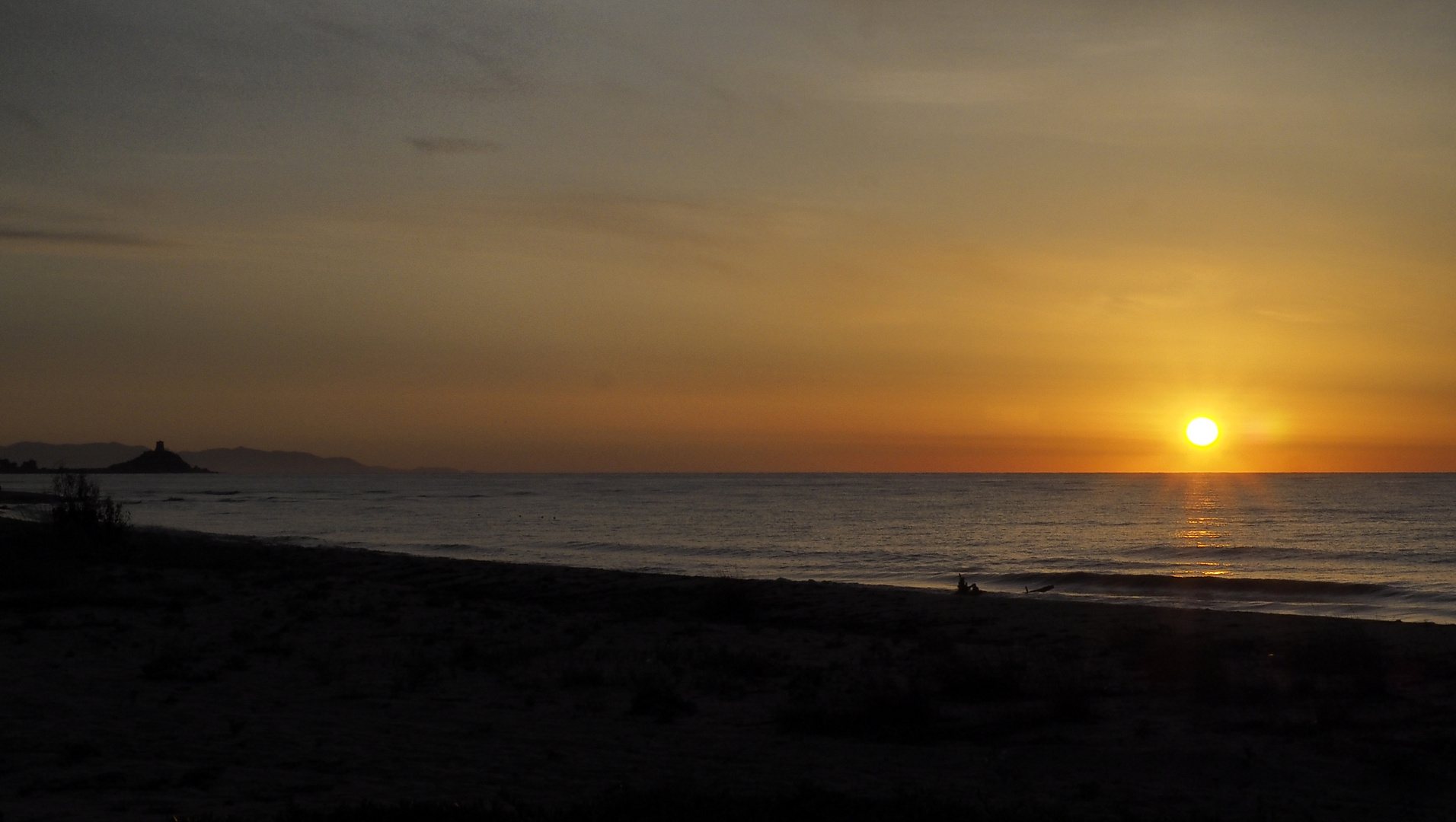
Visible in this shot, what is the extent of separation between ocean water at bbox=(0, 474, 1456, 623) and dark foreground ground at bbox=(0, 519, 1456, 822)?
15781mm

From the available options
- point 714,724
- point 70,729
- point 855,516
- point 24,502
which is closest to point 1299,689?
point 714,724

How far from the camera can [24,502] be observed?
7969 cm

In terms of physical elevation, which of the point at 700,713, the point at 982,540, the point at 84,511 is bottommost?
the point at 982,540

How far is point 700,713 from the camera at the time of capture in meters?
12.6

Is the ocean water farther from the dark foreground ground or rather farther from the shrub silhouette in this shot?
the shrub silhouette

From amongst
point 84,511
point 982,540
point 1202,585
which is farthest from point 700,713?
point 982,540

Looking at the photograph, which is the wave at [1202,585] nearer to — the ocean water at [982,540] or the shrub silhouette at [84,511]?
the ocean water at [982,540]

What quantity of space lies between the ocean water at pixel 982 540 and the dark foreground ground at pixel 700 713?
15.8m

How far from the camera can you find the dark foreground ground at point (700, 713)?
8625 millimetres

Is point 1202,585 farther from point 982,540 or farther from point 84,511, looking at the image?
point 84,511

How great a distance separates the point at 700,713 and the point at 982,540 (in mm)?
50245

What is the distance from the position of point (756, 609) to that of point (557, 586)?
703cm

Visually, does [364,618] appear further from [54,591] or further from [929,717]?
[929,717]

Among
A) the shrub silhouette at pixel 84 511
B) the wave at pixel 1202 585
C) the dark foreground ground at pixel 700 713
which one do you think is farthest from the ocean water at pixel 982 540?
the shrub silhouette at pixel 84 511
